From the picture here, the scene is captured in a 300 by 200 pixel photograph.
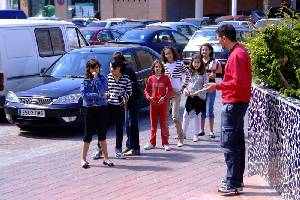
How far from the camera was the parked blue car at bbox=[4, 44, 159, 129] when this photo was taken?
11.0 m

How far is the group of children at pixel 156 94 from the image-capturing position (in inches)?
342

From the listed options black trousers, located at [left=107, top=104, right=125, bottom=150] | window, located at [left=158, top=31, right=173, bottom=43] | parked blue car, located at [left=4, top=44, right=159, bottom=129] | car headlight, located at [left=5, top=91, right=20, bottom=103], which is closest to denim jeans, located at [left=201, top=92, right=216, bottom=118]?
parked blue car, located at [left=4, top=44, right=159, bottom=129]

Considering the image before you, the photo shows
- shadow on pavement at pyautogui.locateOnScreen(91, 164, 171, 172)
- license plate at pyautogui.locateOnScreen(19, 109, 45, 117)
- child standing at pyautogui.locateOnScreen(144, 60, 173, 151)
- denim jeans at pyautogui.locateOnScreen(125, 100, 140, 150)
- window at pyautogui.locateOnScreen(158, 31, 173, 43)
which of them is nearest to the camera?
shadow on pavement at pyautogui.locateOnScreen(91, 164, 171, 172)

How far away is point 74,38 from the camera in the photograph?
1540 cm

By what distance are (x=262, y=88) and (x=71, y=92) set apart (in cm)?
483

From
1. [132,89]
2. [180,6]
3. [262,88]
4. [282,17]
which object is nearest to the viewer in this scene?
[262,88]

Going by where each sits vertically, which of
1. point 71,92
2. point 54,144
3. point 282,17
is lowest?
point 54,144

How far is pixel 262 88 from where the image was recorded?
23.5ft

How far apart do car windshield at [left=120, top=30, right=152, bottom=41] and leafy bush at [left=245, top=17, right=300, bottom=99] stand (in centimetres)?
1469

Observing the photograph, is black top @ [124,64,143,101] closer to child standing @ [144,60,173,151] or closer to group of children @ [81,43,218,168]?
group of children @ [81,43,218,168]

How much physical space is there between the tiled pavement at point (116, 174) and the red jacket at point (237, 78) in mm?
1125

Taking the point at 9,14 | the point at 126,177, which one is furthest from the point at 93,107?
the point at 9,14

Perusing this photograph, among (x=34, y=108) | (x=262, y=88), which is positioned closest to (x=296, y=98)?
(x=262, y=88)

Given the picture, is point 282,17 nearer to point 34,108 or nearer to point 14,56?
point 34,108
